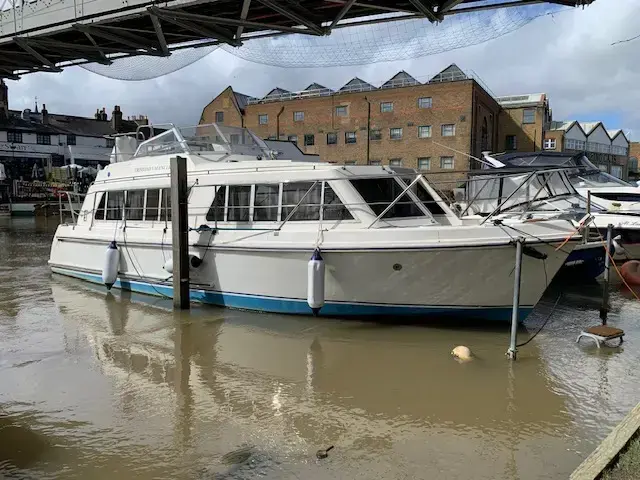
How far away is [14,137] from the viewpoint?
1953 inches

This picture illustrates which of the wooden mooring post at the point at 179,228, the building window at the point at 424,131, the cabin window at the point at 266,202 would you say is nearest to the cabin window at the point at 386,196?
the cabin window at the point at 266,202

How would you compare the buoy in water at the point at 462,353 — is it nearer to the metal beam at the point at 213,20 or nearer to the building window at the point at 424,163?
the metal beam at the point at 213,20

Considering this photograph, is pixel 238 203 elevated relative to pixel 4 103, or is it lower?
lower

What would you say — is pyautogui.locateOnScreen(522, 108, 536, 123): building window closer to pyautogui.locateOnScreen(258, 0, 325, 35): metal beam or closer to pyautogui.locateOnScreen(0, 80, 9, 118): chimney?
pyautogui.locateOnScreen(258, 0, 325, 35): metal beam

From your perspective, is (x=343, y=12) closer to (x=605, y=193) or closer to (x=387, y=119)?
(x=605, y=193)

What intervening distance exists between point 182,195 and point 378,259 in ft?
11.8

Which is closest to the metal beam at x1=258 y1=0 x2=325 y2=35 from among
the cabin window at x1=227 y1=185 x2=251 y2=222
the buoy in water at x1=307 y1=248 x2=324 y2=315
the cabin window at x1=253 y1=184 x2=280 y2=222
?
the cabin window at x1=253 y1=184 x2=280 y2=222

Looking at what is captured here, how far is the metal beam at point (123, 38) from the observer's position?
8469 mm

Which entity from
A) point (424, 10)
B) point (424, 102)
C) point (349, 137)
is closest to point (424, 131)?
point (424, 102)

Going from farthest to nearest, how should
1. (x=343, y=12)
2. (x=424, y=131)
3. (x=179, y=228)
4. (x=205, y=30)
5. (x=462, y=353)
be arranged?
(x=424, y=131) < (x=179, y=228) < (x=205, y=30) < (x=343, y=12) < (x=462, y=353)

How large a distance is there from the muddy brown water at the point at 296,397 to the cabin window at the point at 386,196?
1.79 meters

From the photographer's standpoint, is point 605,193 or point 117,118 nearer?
point 605,193

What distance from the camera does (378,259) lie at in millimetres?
7637

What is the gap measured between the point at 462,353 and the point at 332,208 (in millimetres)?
2914
